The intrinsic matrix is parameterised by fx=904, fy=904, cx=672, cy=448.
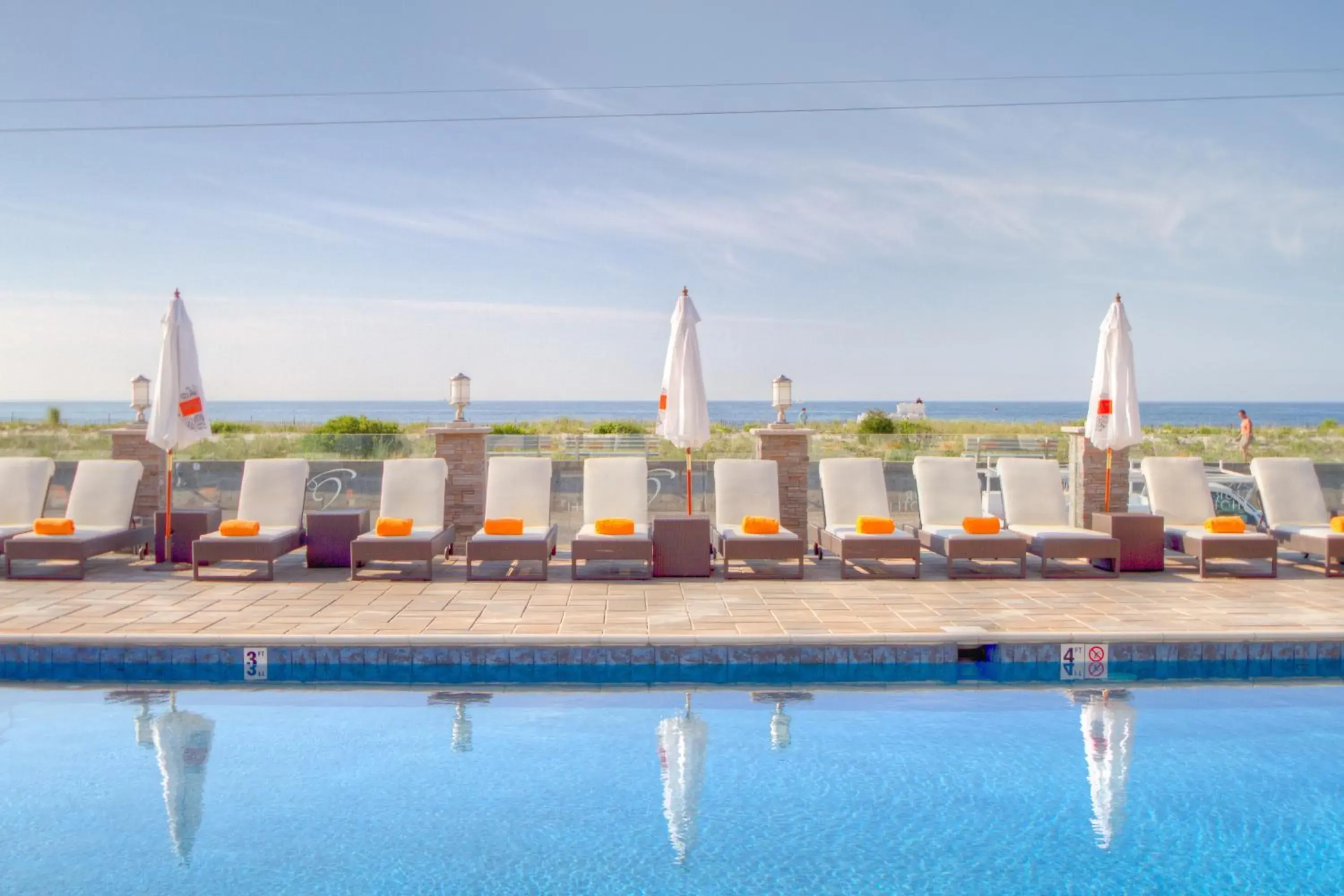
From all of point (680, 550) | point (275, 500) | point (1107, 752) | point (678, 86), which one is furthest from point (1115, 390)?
point (678, 86)

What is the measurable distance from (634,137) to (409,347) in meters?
25.7

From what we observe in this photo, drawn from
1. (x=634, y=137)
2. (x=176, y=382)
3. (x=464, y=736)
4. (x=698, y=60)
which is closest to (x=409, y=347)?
(x=634, y=137)

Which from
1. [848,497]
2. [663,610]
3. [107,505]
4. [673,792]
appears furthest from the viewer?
[848,497]

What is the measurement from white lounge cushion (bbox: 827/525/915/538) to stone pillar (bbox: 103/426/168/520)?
639cm

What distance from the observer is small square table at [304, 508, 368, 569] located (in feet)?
25.6

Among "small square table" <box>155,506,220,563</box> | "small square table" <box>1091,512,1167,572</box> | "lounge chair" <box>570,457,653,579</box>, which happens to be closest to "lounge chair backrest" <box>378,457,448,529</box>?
"lounge chair" <box>570,457,653,579</box>

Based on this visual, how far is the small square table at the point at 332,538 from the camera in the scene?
7.79 m

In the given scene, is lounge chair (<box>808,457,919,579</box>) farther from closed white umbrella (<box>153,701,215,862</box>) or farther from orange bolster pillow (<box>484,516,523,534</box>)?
closed white umbrella (<box>153,701,215,862</box>)

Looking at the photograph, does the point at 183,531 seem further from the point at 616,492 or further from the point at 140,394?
the point at 616,492

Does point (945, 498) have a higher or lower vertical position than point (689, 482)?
lower

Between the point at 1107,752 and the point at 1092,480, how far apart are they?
16.4ft

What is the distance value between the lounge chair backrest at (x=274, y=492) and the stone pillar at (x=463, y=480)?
49.6 inches

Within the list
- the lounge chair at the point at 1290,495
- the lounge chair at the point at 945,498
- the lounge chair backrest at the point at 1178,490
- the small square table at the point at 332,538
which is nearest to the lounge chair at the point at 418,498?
the small square table at the point at 332,538

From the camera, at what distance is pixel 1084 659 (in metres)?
5.44
